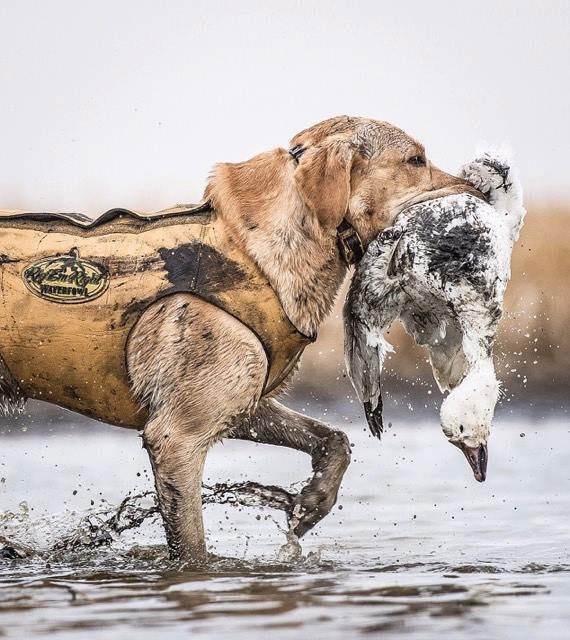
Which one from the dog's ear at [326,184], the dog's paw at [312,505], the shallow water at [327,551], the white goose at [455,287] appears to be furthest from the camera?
the dog's paw at [312,505]

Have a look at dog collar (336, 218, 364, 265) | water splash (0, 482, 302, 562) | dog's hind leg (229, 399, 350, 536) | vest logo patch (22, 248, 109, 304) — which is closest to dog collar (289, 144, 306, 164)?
dog collar (336, 218, 364, 265)

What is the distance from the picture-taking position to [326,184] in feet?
21.2

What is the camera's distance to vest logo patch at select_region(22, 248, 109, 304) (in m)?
6.58

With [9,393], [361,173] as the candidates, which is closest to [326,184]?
[361,173]

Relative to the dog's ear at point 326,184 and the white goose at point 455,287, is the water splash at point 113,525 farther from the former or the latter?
the dog's ear at point 326,184

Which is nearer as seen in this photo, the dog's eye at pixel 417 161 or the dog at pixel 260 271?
the dog at pixel 260 271

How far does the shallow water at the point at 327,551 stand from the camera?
5.20 meters

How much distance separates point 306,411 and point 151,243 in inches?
276

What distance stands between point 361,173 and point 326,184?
221 millimetres

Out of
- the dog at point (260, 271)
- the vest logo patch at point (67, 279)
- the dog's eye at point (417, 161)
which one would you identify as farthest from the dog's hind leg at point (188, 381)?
the dog's eye at point (417, 161)

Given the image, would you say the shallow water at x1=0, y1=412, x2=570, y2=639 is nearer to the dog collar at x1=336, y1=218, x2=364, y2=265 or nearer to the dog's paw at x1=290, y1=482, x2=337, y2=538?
the dog's paw at x1=290, y1=482, x2=337, y2=538

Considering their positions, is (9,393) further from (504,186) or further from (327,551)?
(504,186)

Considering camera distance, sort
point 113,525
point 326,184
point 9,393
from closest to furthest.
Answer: point 326,184, point 9,393, point 113,525

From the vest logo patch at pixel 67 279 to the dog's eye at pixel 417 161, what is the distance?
4.73ft
